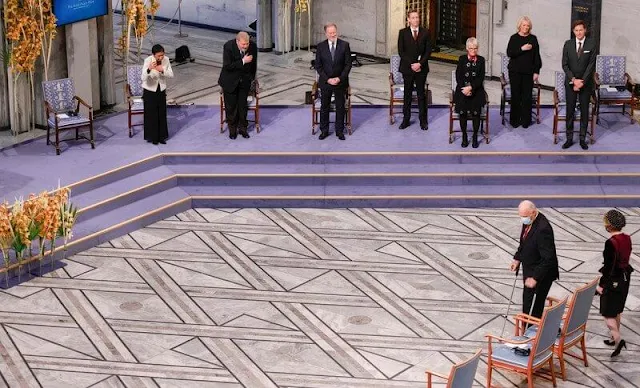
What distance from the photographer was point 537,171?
43.9 ft

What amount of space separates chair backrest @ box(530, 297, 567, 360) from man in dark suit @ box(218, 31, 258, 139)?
211 inches

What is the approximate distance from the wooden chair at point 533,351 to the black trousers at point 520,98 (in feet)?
16.0

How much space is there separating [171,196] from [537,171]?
3.76 m

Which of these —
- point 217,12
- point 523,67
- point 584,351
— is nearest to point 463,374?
point 584,351

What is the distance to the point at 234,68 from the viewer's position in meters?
13.6

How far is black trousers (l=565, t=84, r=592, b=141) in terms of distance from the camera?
13.3 meters

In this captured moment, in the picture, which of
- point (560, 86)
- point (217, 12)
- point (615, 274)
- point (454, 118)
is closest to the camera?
point (615, 274)

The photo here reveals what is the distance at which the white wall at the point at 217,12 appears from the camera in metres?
19.6

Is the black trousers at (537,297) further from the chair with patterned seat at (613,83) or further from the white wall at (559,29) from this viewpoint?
the white wall at (559,29)

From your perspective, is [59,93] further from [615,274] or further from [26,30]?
[615,274]

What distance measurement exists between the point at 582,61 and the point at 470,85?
116 cm

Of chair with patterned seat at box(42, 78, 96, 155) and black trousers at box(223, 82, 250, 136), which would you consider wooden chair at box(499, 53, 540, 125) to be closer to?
black trousers at box(223, 82, 250, 136)

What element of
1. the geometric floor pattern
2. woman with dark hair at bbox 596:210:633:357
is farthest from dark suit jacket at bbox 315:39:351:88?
woman with dark hair at bbox 596:210:633:357

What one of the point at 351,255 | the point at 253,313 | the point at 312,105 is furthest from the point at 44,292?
the point at 312,105
